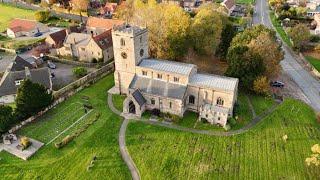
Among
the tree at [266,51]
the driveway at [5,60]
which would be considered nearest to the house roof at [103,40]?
the driveway at [5,60]

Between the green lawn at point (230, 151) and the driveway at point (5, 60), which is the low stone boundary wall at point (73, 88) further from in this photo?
the driveway at point (5, 60)

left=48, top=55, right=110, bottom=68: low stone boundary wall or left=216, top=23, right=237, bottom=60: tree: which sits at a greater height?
left=216, top=23, right=237, bottom=60: tree

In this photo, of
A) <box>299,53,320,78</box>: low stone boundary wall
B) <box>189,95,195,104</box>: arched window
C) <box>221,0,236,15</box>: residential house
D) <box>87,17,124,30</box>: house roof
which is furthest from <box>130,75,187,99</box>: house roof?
<box>221,0,236,15</box>: residential house

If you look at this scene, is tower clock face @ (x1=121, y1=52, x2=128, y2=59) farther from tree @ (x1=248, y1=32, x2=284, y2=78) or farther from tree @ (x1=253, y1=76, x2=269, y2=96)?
tree @ (x1=253, y1=76, x2=269, y2=96)

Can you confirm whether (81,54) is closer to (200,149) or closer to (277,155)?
(200,149)

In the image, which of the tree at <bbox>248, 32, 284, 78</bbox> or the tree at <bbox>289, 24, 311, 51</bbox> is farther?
the tree at <bbox>289, 24, 311, 51</bbox>
